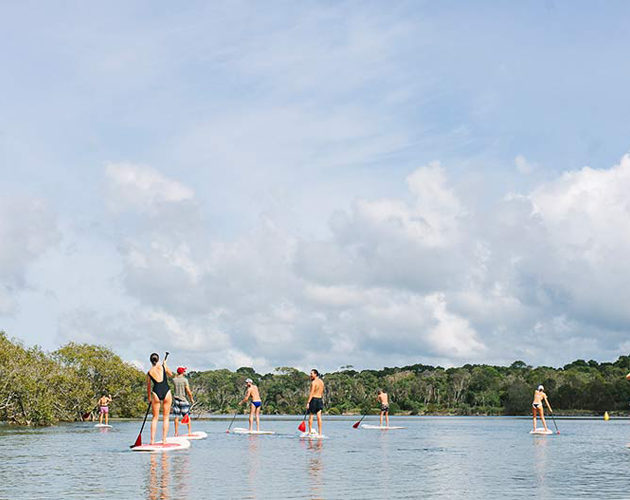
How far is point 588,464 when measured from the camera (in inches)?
697

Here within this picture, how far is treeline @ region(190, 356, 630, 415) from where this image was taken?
101562 mm

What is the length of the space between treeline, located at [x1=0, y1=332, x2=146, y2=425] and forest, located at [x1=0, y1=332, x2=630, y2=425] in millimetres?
50

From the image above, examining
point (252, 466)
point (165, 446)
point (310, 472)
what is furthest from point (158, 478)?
point (165, 446)

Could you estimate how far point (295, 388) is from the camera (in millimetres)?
123875

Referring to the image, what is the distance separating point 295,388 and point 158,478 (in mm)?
111451

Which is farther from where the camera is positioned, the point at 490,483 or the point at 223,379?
the point at 223,379

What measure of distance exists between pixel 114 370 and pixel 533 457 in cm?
4171

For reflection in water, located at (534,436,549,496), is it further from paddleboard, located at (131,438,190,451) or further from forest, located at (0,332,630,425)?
forest, located at (0,332,630,425)

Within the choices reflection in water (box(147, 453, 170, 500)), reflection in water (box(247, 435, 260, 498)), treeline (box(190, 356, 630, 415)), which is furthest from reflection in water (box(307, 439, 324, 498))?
treeline (box(190, 356, 630, 415))

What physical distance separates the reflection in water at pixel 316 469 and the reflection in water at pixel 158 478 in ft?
7.11

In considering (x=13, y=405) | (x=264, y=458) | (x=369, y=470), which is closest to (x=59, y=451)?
(x=264, y=458)

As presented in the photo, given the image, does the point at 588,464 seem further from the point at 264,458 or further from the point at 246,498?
the point at 246,498

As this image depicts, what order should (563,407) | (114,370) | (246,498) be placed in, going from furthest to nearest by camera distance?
(563,407) < (114,370) < (246,498)

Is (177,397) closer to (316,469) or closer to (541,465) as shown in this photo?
(316,469)
